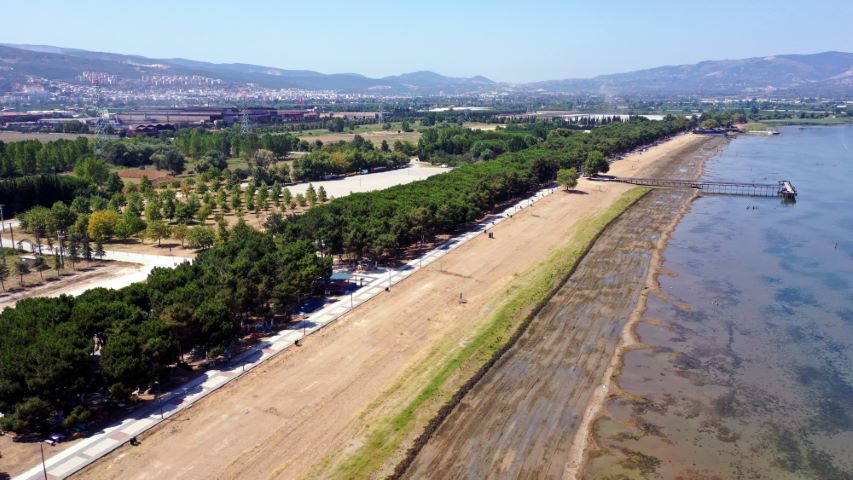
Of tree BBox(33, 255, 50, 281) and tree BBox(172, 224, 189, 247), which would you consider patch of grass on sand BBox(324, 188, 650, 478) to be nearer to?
tree BBox(172, 224, 189, 247)

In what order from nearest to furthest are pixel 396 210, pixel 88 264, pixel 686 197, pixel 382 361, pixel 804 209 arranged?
pixel 382 361 → pixel 88 264 → pixel 396 210 → pixel 804 209 → pixel 686 197

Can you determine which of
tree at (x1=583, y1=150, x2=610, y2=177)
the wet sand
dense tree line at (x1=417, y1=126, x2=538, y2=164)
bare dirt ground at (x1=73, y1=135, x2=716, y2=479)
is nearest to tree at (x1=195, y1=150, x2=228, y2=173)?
dense tree line at (x1=417, y1=126, x2=538, y2=164)

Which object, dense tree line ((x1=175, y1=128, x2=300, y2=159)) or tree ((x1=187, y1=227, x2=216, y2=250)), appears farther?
dense tree line ((x1=175, y1=128, x2=300, y2=159))

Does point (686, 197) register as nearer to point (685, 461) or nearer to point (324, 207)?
Answer: point (324, 207)

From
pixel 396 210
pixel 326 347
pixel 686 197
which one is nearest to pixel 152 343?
pixel 326 347

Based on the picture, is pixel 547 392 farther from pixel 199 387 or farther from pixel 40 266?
pixel 40 266

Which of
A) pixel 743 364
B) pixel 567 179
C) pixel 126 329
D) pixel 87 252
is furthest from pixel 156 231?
pixel 567 179

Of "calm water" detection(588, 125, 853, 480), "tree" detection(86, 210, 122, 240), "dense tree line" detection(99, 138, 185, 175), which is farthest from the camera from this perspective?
"dense tree line" detection(99, 138, 185, 175)

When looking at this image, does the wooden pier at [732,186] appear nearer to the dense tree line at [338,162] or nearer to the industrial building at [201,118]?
the dense tree line at [338,162]
